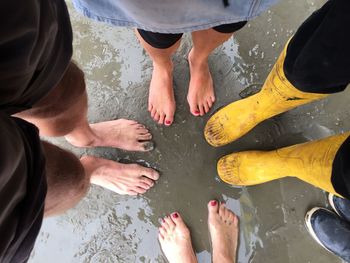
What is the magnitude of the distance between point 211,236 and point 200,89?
53 centimetres

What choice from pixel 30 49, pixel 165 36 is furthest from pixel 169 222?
pixel 30 49

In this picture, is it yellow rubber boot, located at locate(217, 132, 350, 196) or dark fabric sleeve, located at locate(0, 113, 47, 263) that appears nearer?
dark fabric sleeve, located at locate(0, 113, 47, 263)

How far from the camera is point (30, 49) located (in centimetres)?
51

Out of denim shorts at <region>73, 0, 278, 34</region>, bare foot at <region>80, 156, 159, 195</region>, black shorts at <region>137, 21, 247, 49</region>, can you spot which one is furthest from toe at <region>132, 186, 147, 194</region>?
denim shorts at <region>73, 0, 278, 34</region>

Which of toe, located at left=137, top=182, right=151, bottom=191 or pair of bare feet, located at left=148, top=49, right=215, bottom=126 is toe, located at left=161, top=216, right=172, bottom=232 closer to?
toe, located at left=137, top=182, right=151, bottom=191

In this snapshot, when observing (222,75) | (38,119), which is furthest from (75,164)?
(222,75)

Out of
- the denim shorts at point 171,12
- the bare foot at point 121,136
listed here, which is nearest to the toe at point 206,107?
the bare foot at point 121,136

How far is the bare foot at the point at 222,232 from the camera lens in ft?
4.25

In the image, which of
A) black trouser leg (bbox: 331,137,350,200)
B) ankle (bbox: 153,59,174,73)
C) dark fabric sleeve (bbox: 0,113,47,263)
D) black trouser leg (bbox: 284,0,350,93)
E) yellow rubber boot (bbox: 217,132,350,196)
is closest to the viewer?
dark fabric sleeve (bbox: 0,113,47,263)

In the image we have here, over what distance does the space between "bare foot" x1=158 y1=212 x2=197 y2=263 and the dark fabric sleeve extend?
2.46ft

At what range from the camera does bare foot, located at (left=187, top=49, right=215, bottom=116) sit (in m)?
1.35

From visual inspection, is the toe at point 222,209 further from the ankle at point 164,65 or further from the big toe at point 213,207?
the ankle at point 164,65

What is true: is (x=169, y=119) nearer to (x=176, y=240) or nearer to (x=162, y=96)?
(x=162, y=96)

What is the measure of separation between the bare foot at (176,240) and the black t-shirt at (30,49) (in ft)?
2.65
